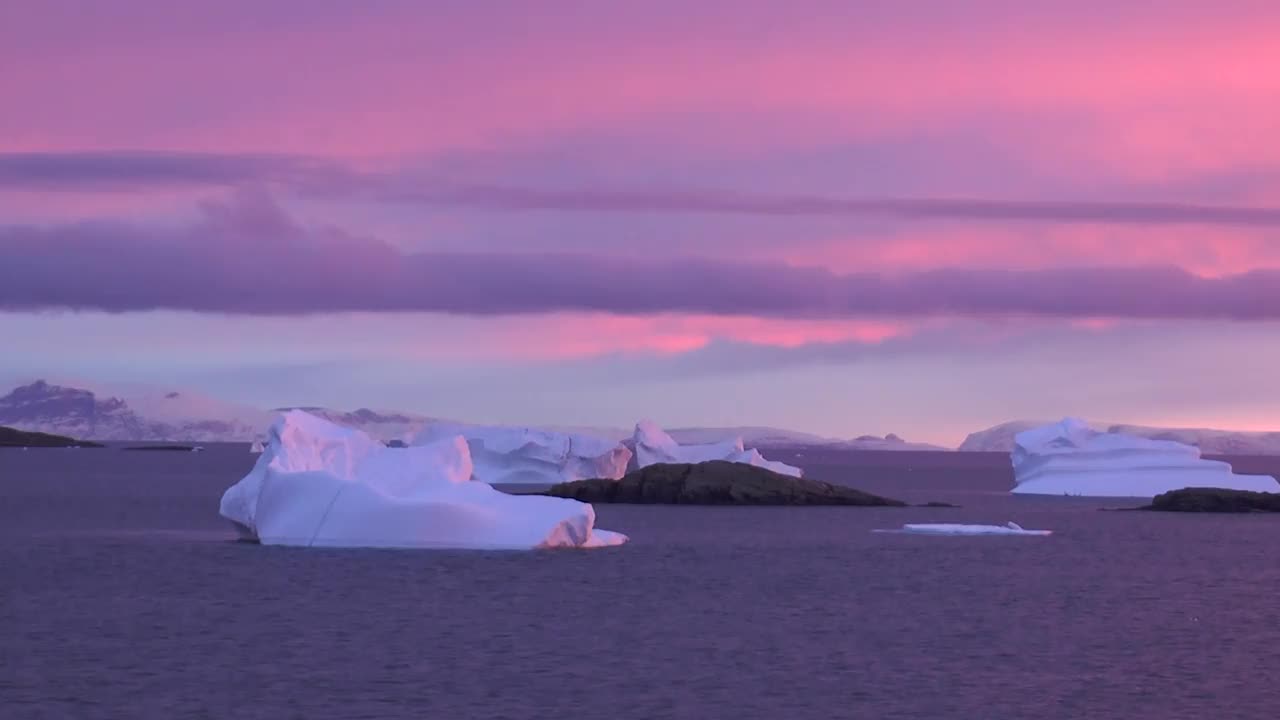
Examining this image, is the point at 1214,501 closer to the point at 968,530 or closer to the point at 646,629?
the point at 968,530

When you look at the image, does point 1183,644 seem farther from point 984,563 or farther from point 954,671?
point 984,563

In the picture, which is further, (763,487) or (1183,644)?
(763,487)

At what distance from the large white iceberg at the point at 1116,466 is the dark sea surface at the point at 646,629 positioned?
89.4 ft

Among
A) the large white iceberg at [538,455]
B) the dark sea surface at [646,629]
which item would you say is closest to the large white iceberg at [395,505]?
the dark sea surface at [646,629]

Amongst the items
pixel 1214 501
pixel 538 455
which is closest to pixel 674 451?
pixel 538 455

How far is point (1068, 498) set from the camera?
83875mm

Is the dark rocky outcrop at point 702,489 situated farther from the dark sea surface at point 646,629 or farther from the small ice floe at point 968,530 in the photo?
the dark sea surface at point 646,629

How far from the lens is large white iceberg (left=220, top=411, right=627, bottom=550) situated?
126 ft

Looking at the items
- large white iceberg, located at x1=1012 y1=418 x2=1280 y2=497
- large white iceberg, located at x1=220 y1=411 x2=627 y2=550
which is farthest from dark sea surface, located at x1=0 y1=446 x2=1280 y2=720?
large white iceberg, located at x1=1012 y1=418 x2=1280 y2=497

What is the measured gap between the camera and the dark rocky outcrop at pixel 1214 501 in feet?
229

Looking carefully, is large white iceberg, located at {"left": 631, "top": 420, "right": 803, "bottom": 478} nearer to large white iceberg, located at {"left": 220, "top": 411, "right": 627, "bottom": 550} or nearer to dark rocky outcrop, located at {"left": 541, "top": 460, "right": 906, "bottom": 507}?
dark rocky outcrop, located at {"left": 541, "top": 460, "right": 906, "bottom": 507}

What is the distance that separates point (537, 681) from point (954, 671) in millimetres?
5204

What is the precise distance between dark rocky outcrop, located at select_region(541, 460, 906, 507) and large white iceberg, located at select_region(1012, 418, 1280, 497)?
39.9 feet

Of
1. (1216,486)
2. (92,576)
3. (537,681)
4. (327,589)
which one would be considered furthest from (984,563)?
(1216,486)
